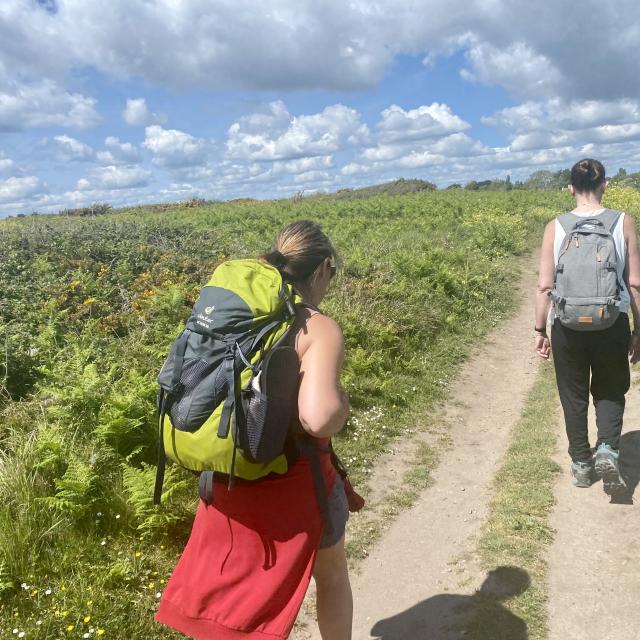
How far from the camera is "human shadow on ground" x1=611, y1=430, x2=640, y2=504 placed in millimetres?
4449

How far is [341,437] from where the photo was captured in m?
5.86

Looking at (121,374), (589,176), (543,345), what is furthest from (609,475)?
(121,374)

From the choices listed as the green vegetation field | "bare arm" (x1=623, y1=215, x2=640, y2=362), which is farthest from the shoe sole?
the green vegetation field

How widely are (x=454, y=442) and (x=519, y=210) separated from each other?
22.4 metres

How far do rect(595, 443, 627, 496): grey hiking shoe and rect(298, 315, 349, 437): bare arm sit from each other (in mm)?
3119

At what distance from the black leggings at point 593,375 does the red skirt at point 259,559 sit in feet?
9.01

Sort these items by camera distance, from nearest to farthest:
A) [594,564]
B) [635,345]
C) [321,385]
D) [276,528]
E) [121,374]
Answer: [321,385] → [276,528] → [594,564] → [635,345] → [121,374]

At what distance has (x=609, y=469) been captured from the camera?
4.27 meters

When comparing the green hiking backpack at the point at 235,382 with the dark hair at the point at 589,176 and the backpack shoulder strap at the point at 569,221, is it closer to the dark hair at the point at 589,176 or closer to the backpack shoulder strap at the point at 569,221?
the backpack shoulder strap at the point at 569,221

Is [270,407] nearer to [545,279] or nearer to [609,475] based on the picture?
[545,279]

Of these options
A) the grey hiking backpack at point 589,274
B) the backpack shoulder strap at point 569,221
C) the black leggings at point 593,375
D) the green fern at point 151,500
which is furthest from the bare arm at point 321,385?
the black leggings at point 593,375

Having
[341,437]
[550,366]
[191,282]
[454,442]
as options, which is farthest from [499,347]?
[191,282]

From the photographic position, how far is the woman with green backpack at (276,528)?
215 centimetres

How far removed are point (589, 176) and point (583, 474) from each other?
2.23m
